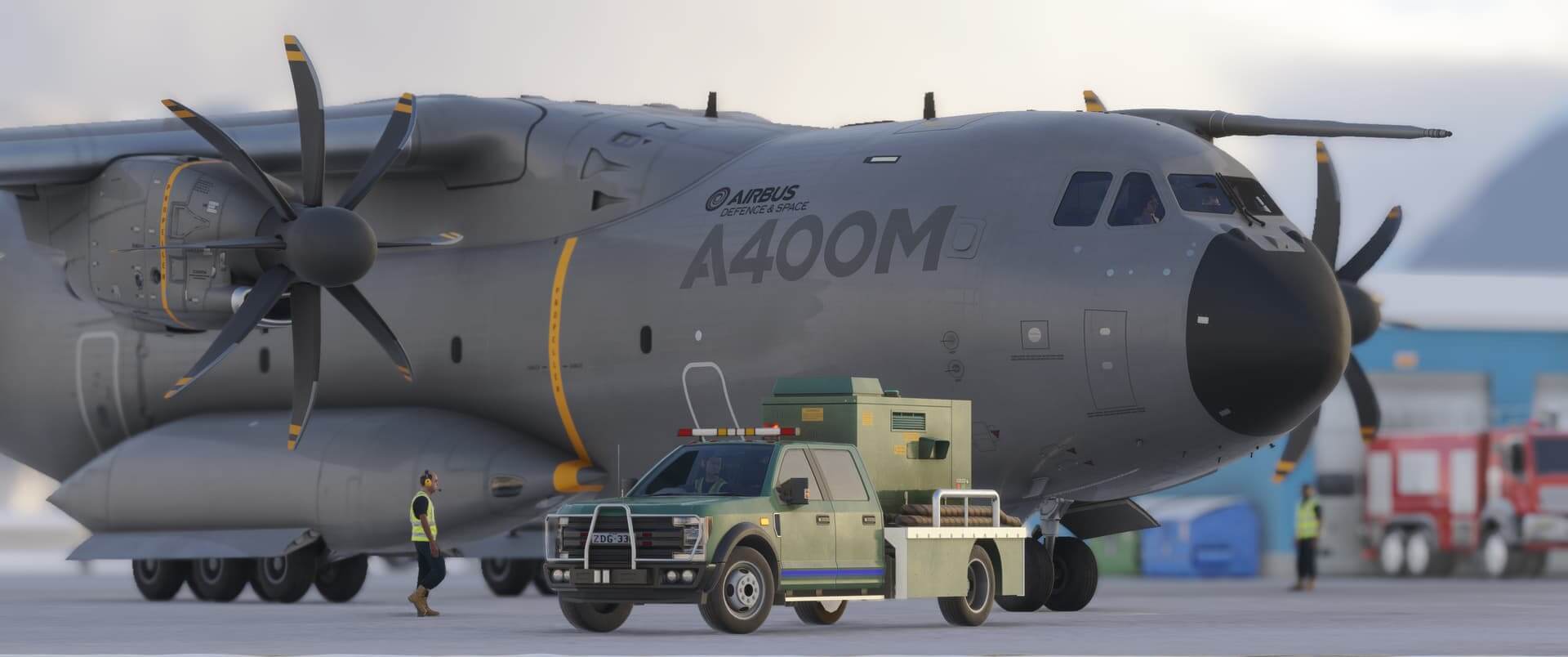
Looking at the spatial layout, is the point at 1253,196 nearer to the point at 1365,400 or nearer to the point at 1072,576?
the point at 1072,576

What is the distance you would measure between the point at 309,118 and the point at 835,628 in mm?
8399

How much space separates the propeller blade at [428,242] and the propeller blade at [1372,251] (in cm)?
1023

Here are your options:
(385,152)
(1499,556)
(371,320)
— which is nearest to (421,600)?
(371,320)

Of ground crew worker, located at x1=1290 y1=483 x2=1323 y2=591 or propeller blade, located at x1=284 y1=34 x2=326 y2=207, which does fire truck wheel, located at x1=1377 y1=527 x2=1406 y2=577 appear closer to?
ground crew worker, located at x1=1290 y1=483 x2=1323 y2=591

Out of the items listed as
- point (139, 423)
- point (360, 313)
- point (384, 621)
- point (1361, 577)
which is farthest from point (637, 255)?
point (1361, 577)

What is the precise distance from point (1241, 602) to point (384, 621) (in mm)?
10524

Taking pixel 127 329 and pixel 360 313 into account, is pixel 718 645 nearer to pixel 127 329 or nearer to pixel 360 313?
pixel 360 313

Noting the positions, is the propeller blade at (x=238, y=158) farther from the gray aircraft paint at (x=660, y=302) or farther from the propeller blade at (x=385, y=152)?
the gray aircraft paint at (x=660, y=302)

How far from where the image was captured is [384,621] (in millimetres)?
19922

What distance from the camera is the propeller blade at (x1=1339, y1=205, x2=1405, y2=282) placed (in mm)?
25547

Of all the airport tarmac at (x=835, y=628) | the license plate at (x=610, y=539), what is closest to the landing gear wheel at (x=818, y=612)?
the airport tarmac at (x=835, y=628)

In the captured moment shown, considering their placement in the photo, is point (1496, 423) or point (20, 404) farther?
point (1496, 423)

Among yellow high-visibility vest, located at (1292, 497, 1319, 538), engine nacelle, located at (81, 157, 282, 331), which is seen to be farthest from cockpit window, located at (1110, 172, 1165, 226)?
yellow high-visibility vest, located at (1292, 497, 1319, 538)

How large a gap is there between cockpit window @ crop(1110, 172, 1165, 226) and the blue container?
21268 millimetres
